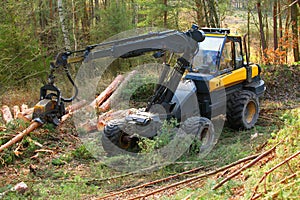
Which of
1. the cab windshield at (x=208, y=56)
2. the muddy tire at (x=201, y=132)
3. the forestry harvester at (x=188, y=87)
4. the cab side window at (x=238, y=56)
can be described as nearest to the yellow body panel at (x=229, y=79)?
the forestry harvester at (x=188, y=87)

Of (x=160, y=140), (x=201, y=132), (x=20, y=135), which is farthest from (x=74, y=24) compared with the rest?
(x=160, y=140)

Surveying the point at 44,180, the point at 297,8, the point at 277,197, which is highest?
the point at 297,8

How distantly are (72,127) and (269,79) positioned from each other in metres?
6.97

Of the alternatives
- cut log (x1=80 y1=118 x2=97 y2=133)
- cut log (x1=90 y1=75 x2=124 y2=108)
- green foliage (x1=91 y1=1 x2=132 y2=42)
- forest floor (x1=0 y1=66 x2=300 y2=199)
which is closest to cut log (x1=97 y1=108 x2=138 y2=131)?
cut log (x1=80 y1=118 x2=97 y2=133)

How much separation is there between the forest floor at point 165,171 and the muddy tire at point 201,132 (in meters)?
0.20

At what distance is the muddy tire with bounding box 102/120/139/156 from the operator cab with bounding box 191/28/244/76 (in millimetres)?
2125

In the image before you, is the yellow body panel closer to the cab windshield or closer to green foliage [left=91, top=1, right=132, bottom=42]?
the cab windshield

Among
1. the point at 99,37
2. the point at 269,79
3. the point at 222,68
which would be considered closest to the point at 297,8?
the point at 269,79

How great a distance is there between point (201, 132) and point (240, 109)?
5.41 feet

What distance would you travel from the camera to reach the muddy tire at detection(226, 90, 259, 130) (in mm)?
8492

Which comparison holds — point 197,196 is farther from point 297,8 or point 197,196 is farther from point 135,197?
point 297,8

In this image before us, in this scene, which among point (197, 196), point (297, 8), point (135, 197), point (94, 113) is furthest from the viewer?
point (297, 8)

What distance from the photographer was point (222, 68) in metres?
8.32

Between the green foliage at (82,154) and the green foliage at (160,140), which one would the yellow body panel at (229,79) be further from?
the green foliage at (82,154)
